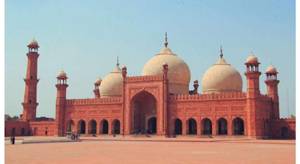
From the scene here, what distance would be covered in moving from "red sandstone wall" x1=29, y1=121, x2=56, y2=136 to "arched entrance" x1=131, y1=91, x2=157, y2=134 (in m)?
7.04

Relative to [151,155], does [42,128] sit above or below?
below

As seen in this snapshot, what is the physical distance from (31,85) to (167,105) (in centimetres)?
1215

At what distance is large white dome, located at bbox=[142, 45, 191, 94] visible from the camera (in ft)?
93.9

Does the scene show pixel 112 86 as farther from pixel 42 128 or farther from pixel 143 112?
pixel 42 128

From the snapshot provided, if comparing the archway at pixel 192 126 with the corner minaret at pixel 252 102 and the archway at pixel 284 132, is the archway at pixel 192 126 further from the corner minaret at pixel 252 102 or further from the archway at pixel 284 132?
the archway at pixel 284 132

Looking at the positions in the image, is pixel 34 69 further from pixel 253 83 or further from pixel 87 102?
pixel 253 83

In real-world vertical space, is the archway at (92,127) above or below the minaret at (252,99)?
below

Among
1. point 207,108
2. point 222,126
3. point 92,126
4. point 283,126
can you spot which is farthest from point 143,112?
point 283,126

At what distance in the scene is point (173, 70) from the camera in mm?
28656

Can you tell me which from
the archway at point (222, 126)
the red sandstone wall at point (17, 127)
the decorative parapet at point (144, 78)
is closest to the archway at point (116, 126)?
the decorative parapet at point (144, 78)

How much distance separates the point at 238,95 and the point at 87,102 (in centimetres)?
1144

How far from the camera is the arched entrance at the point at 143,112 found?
28.2 meters
